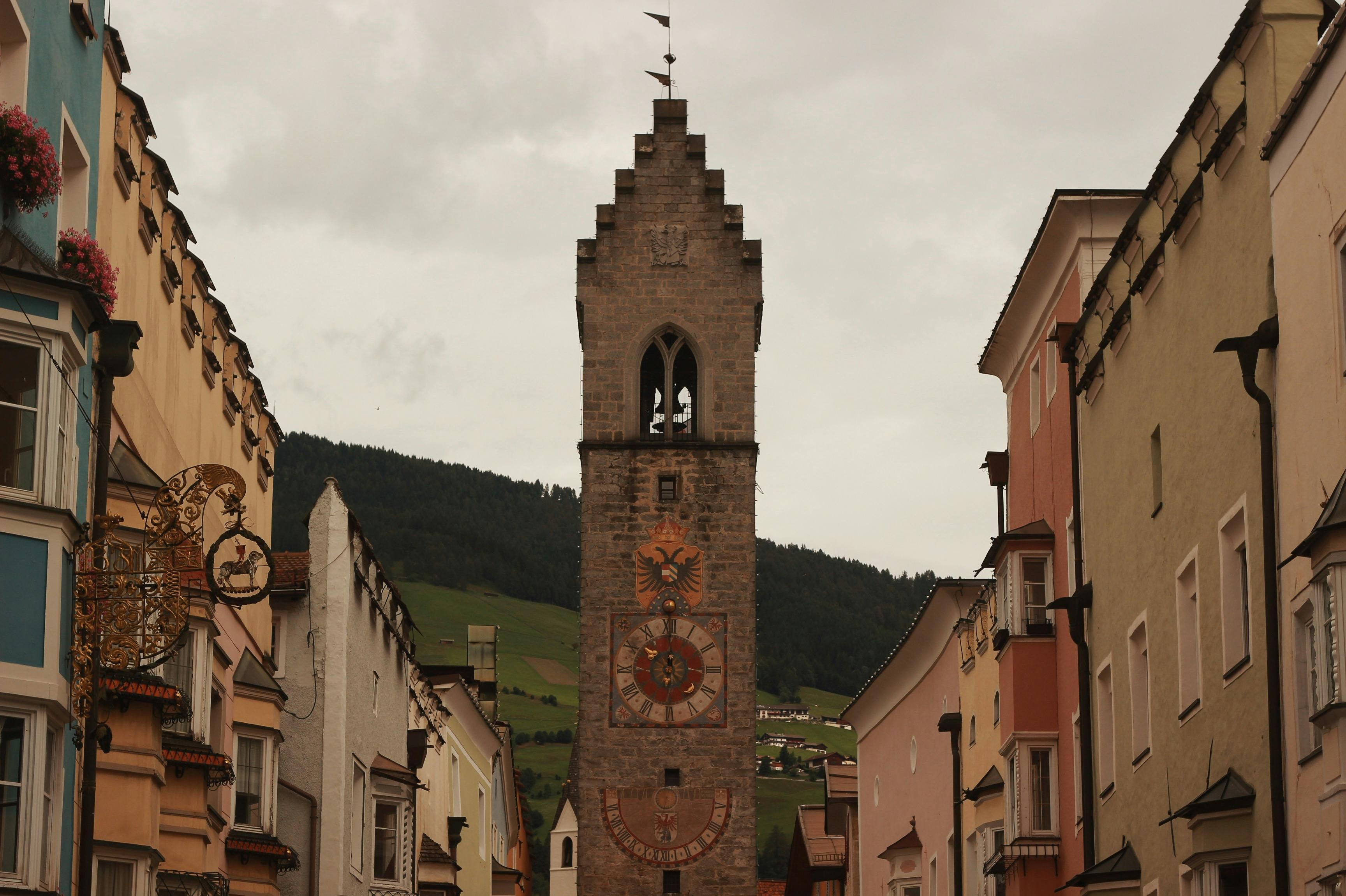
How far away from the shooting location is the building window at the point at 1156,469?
76.7ft

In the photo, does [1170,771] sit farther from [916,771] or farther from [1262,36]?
[916,771]

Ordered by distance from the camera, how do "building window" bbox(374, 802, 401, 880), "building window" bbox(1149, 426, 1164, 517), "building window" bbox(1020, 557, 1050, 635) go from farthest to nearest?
"building window" bbox(374, 802, 401, 880) < "building window" bbox(1020, 557, 1050, 635) < "building window" bbox(1149, 426, 1164, 517)

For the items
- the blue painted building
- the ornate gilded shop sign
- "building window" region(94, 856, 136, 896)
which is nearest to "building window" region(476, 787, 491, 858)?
"building window" region(94, 856, 136, 896)

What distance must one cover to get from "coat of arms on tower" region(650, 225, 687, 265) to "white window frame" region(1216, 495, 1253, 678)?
36230 millimetres

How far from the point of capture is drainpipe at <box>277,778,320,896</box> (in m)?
35.2

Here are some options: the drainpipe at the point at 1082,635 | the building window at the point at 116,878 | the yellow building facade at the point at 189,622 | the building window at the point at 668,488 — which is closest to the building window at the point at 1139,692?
the drainpipe at the point at 1082,635

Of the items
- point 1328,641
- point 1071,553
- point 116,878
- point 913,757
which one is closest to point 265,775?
point 116,878

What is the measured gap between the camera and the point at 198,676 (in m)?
25.6

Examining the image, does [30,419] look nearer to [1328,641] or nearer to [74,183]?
[74,183]

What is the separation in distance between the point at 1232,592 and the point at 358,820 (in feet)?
68.4

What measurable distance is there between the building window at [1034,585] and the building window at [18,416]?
55.3 feet

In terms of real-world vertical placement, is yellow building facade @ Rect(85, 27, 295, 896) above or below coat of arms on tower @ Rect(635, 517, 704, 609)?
below

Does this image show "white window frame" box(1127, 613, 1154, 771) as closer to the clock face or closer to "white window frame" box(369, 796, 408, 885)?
"white window frame" box(369, 796, 408, 885)

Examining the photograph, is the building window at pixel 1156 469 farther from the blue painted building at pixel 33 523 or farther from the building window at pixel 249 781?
the building window at pixel 249 781
